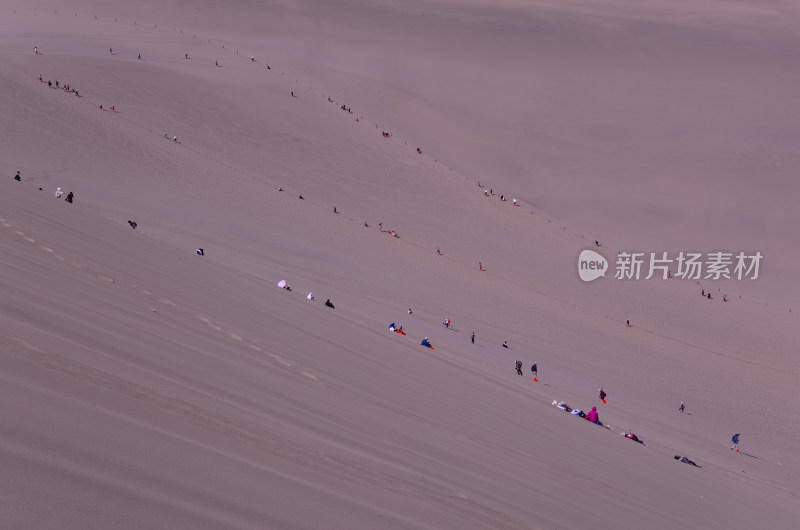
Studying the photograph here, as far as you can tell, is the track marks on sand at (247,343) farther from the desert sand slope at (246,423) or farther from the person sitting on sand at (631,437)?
the person sitting on sand at (631,437)

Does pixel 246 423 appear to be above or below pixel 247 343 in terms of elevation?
below

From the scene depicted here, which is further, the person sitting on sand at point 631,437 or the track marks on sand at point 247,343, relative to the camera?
the person sitting on sand at point 631,437

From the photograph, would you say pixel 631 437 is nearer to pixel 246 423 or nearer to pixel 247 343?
pixel 247 343

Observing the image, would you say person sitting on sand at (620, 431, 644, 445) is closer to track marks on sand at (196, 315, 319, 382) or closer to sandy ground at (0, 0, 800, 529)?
sandy ground at (0, 0, 800, 529)

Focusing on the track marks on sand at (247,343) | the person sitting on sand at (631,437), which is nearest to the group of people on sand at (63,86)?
the person sitting on sand at (631,437)

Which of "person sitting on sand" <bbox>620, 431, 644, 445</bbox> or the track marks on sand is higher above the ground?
"person sitting on sand" <bbox>620, 431, 644, 445</bbox>

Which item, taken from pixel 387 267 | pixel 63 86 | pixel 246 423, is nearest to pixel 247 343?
pixel 246 423

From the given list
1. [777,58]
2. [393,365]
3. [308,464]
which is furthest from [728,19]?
[308,464]

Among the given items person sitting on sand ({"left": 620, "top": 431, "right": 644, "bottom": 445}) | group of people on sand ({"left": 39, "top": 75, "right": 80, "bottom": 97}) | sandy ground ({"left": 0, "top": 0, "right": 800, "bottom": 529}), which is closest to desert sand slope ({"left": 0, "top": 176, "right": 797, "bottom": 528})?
sandy ground ({"left": 0, "top": 0, "right": 800, "bottom": 529})
